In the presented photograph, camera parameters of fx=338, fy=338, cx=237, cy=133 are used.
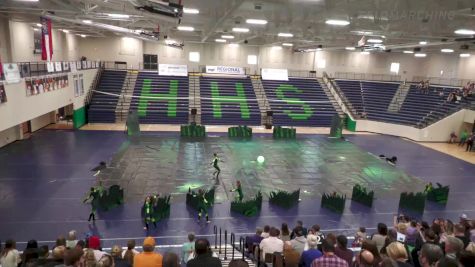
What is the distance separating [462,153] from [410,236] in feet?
70.9

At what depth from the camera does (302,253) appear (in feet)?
23.0

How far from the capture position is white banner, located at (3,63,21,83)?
16.6m

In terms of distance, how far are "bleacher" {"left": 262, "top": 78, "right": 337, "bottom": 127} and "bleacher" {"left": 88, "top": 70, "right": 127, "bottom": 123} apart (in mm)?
15861

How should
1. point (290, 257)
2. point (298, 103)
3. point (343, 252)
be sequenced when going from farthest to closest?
1. point (298, 103)
2. point (290, 257)
3. point (343, 252)

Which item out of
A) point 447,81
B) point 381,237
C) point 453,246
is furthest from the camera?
point 447,81

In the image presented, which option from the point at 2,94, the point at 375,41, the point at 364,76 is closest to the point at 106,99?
the point at 2,94

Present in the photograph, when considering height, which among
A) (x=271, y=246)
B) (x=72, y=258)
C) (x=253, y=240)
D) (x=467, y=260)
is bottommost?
(x=253, y=240)

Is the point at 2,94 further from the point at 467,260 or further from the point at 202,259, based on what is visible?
the point at 467,260

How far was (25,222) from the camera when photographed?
489 inches

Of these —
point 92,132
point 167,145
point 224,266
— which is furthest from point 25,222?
point 92,132

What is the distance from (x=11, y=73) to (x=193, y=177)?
1056 centimetres

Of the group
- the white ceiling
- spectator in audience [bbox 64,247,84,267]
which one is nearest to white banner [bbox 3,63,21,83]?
the white ceiling

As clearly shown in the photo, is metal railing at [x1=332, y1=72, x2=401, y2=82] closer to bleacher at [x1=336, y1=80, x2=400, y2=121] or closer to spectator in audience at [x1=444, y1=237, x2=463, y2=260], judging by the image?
bleacher at [x1=336, y1=80, x2=400, y2=121]

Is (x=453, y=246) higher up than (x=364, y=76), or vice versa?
(x=364, y=76)
